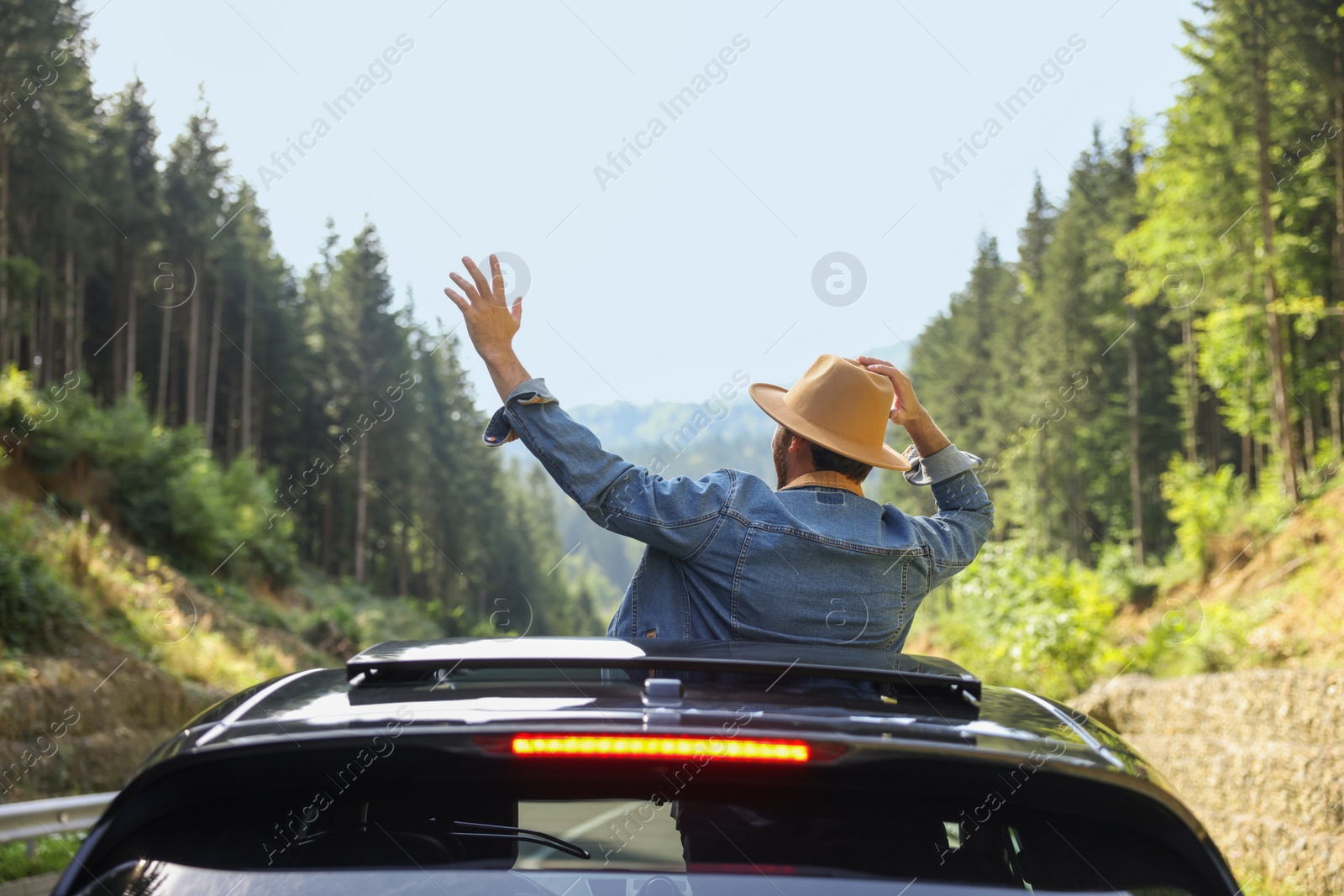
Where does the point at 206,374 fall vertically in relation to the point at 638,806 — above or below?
Answer: above

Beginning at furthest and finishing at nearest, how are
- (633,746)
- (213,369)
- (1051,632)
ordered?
(213,369) < (1051,632) < (633,746)

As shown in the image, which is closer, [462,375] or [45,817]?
[45,817]

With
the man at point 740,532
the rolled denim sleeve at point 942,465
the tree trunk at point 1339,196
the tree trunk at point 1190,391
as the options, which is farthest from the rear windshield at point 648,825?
the tree trunk at point 1190,391

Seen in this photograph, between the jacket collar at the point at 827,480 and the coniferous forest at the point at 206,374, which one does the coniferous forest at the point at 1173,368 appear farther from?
the coniferous forest at the point at 206,374

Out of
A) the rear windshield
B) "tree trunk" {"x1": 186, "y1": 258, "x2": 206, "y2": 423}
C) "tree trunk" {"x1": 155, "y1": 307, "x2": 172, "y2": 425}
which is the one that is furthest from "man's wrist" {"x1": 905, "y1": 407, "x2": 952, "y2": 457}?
"tree trunk" {"x1": 155, "y1": 307, "x2": 172, "y2": 425}

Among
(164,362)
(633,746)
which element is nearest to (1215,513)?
(633,746)

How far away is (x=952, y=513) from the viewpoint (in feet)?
12.3

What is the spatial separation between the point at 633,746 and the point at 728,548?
1.29m

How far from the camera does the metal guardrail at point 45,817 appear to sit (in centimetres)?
765

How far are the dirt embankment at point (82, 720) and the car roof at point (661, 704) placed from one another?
1148 cm

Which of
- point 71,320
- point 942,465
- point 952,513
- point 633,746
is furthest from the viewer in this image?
point 71,320

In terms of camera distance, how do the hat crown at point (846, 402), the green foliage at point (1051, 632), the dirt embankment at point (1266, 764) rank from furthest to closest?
the green foliage at point (1051, 632) → the dirt embankment at point (1266, 764) → the hat crown at point (846, 402)

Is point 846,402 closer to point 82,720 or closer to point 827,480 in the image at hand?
point 827,480

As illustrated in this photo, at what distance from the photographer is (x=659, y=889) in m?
1.56
